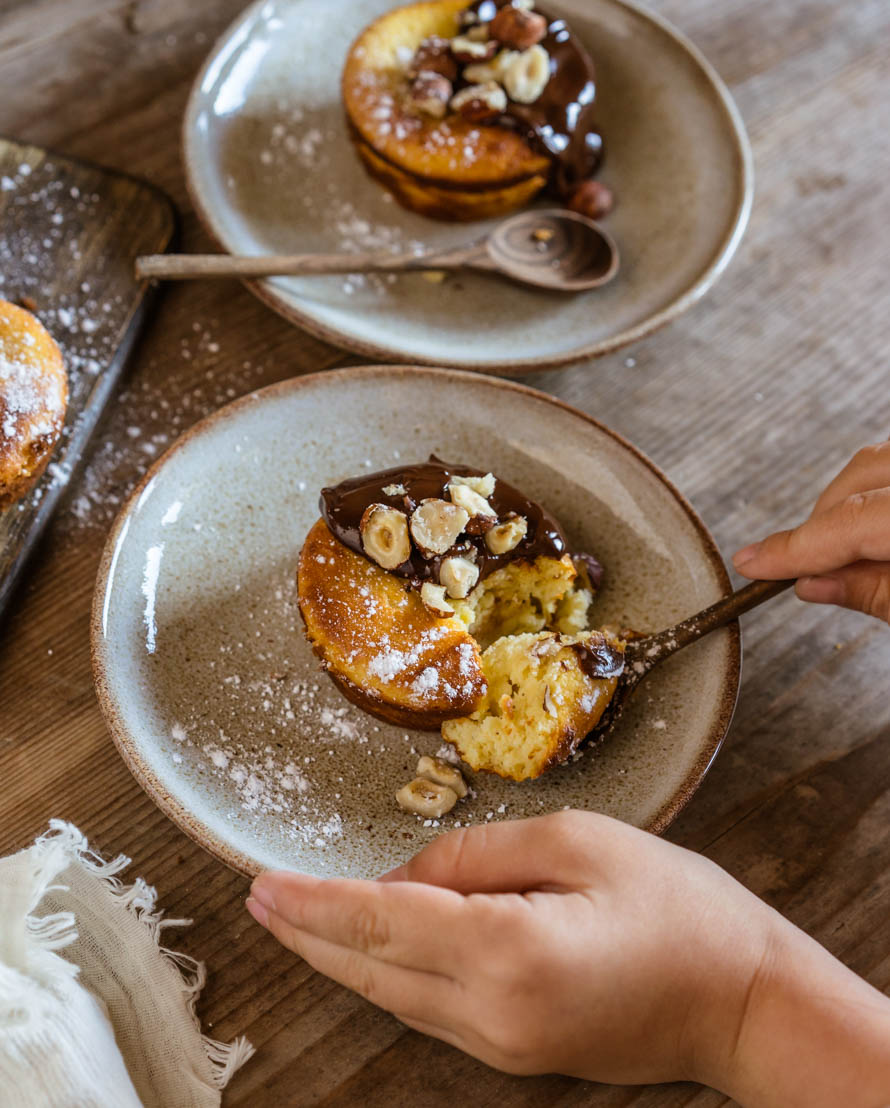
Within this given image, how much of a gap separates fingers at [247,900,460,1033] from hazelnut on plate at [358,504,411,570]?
50cm

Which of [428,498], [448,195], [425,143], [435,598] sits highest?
[425,143]

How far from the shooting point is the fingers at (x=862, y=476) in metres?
1.45

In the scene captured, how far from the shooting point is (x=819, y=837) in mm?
→ 1509

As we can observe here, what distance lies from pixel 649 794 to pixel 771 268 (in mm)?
1330

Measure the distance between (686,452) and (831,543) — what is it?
1.70ft

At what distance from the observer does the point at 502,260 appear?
194cm

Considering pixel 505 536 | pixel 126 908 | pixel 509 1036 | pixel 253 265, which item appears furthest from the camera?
pixel 253 265

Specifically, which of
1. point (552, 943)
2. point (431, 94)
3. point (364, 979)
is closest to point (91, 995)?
point (364, 979)

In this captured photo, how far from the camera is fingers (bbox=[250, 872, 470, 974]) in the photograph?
111cm

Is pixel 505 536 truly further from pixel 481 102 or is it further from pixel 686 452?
pixel 481 102

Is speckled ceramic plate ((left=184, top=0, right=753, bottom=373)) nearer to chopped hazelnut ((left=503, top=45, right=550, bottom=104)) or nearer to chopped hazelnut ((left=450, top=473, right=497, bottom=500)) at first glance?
chopped hazelnut ((left=503, top=45, right=550, bottom=104))

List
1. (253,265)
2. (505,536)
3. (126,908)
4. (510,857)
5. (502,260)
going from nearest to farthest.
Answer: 1. (510,857)
2. (126,908)
3. (505,536)
4. (253,265)
5. (502,260)

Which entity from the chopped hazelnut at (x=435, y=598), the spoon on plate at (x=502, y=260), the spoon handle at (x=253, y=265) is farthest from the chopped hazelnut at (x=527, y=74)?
the chopped hazelnut at (x=435, y=598)

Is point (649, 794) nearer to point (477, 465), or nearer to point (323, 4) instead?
point (477, 465)
